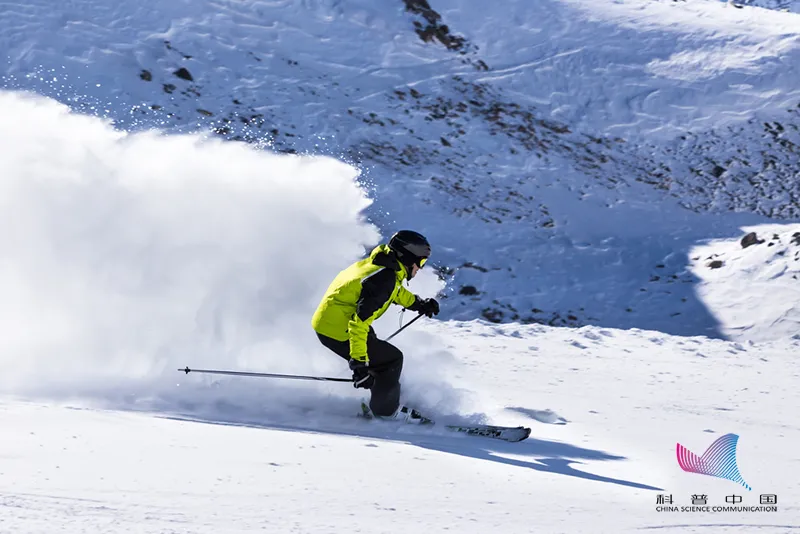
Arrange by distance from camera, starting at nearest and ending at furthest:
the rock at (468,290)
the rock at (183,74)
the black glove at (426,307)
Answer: the black glove at (426,307) → the rock at (468,290) → the rock at (183,74)

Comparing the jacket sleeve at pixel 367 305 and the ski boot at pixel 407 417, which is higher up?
the jacket sleeve at pixel 367 305

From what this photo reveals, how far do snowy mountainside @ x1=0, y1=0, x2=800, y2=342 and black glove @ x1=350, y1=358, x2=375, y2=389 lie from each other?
29.4 feet

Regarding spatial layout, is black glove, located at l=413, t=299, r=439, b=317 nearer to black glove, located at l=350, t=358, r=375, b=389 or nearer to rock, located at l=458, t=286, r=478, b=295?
black glove, located at l=350, t=358, r=375, b=389

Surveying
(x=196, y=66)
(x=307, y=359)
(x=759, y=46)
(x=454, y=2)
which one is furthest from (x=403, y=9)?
(x=307, y=359)

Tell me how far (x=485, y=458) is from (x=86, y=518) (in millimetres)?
2954

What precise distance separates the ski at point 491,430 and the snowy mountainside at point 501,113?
879cm

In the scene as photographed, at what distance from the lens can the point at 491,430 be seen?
6586 mm

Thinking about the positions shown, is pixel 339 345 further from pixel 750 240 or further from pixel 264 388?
pixel 750 240

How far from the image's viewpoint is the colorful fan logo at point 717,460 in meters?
5.53

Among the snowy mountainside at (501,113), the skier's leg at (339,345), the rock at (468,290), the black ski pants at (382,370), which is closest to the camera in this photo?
the black ski pants at (382,370)

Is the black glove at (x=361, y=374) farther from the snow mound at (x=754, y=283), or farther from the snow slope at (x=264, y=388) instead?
the snow mound at (x=754, y=283)

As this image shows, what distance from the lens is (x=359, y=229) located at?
32.5 ft

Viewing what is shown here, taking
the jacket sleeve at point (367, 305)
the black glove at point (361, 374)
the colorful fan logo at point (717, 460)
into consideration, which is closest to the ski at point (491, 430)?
the black glove at point (361, 374)

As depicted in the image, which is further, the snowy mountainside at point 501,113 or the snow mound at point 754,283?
the snowy mountainside at point 501,113
